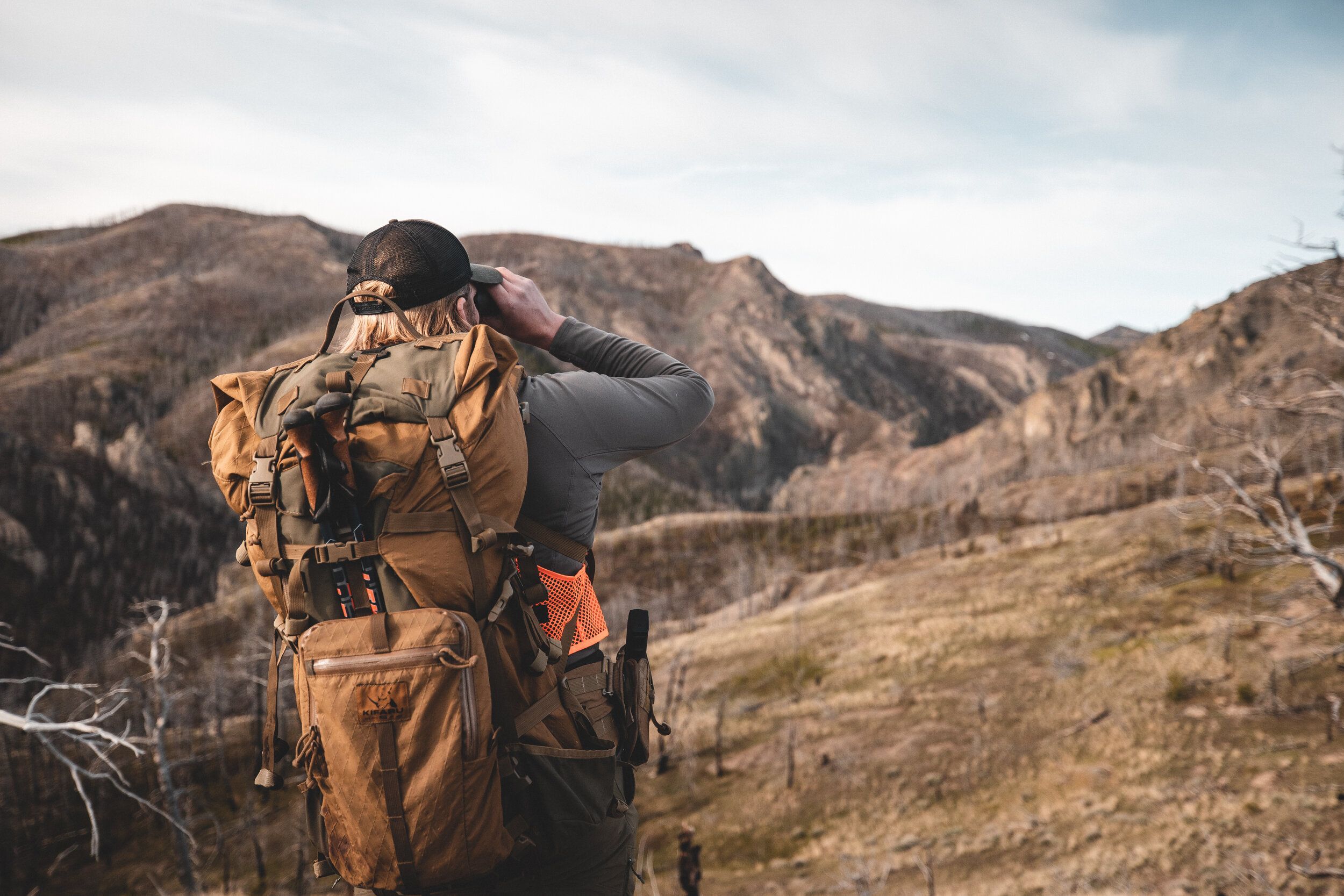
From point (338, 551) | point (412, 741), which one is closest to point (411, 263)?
point (338, 551)

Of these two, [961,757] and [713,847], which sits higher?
[961,757]

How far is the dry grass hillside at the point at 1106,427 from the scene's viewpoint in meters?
102

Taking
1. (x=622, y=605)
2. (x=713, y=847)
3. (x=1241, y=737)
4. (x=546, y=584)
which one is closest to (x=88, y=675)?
(x=622, y=605)

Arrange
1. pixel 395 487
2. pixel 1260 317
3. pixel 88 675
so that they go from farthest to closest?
pixel 1260 317 < pixel 88 675 < pixel 395 487

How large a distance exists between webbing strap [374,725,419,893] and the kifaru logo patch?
0.04 meters

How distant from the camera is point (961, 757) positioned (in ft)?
93.4

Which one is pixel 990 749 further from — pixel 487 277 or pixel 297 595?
pixel 297 595

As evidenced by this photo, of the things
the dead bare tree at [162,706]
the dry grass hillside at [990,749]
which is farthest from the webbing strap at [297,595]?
the dead bare tree at [162,706]

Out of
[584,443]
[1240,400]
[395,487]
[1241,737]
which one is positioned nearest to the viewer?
[395,487]

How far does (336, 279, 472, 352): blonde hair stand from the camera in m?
2.21

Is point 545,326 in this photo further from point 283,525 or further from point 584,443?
point 283,525

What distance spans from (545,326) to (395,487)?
792mm

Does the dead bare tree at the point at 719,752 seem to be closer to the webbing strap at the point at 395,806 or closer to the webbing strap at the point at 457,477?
the webbing strap at the point at 395,806

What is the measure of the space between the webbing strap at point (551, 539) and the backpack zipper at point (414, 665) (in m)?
0.31
